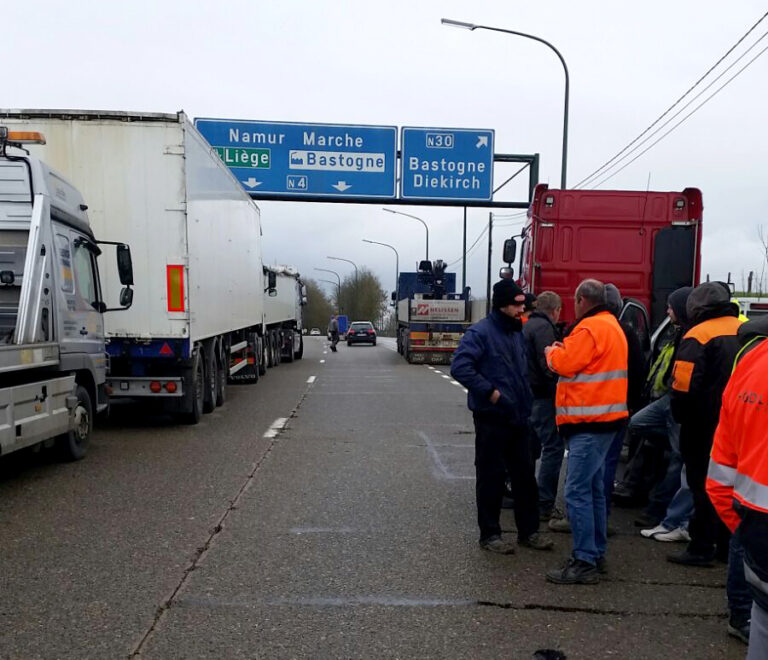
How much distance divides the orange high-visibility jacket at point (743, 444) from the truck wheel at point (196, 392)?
8.21m

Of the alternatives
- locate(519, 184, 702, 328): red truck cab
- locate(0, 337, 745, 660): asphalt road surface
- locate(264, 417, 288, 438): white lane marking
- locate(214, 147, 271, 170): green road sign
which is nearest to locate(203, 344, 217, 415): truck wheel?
locate(264, 417, 288, 438): white lane marking

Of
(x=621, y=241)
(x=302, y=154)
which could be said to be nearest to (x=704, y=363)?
(x=621, y=241)

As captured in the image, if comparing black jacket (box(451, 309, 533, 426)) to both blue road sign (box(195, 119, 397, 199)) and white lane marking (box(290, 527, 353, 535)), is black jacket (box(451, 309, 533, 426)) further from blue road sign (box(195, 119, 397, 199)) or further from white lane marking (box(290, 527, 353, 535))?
blue road sign (box(195, 119, 397, 199))

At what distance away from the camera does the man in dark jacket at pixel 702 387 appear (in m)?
4.18

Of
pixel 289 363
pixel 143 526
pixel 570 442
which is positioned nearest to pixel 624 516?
pixel 570 442

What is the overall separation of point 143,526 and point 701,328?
4044mm

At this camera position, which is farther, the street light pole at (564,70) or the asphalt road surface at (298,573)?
the street light pole at (564,70)

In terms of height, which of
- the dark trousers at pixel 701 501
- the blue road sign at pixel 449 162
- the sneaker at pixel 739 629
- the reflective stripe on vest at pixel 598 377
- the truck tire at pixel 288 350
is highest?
the blue road sign at pixel 449 162

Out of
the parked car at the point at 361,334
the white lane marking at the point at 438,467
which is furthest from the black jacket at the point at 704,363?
the parked car at the point at 361,334

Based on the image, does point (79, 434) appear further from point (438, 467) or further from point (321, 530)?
point (438, 467)

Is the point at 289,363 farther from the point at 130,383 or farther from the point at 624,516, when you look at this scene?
the point at 624,516

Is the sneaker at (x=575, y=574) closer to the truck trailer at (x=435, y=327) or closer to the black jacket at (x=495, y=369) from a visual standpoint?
the black jacket at (x=495, y=369)

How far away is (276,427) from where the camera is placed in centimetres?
990

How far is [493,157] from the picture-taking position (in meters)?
20.1
